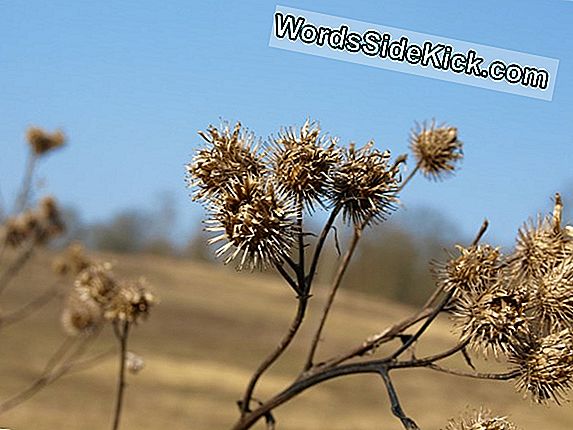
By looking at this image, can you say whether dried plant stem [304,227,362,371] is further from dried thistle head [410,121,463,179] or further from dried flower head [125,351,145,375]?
dried flower head [125,351,145,375]

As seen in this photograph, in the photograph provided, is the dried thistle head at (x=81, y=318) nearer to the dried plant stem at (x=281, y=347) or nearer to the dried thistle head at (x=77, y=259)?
the dried thistle head at (x=77, y=259)

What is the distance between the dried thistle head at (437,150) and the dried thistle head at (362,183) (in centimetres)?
43

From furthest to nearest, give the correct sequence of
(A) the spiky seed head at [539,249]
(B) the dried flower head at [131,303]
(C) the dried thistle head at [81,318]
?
(C) the dried thistle head at [81,318]
(B) the dried flower head at [131,303]
(A) the spiky seed head at [539,249]

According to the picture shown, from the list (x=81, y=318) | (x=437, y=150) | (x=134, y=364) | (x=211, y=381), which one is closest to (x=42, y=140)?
(x=81, y=318)

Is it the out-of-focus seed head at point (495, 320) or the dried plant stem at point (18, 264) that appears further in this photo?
the dried plant stem at point (18, 264)

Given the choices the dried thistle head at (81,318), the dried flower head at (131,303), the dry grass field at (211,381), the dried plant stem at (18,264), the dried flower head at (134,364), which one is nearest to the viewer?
the dried flower head at (131,303)

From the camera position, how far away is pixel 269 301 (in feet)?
74.2

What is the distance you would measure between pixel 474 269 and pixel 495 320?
0.07 metres

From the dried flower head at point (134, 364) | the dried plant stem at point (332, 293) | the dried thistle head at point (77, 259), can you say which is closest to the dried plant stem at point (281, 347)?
the dried plant stem at point (332, 293)

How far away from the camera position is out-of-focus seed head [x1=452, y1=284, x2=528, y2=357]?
942 millimetres

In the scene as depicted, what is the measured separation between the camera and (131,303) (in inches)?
59.0

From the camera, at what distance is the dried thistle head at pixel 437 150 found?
4.59ft

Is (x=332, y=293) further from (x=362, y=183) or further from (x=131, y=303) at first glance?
(x=131, y=303)

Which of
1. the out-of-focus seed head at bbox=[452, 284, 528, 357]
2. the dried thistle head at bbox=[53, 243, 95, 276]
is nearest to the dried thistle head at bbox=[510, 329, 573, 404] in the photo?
the out-of-focus seed head at bbox=[452, 284, 528, 357]
